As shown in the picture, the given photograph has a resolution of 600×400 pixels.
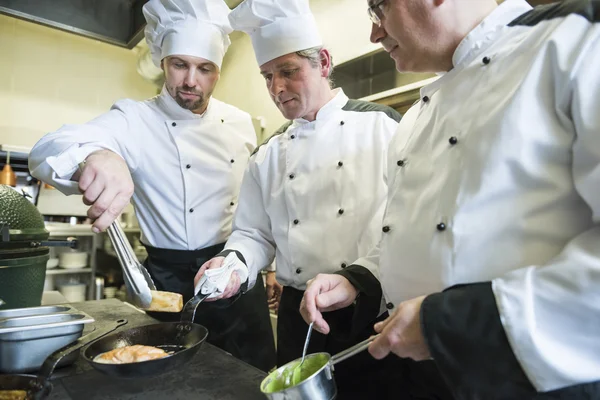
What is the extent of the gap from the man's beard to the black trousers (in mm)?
1029

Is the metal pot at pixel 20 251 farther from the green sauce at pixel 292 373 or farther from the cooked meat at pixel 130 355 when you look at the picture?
the green sauce at pixel 292 373

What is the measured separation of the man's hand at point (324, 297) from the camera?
106cm

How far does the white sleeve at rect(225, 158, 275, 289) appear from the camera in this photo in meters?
1.67

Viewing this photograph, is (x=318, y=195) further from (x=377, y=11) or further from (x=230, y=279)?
(x=377, y=11)

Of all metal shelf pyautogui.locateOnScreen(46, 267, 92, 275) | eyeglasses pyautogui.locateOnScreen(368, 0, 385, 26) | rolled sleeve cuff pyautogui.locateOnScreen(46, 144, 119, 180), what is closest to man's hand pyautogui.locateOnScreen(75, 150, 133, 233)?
rolled sleeve cuff pyautogui.locateOnScreen(46, 144, 119, 180)

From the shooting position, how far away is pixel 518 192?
775mm

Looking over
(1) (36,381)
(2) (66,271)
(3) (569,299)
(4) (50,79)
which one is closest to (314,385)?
(3) (569,299)

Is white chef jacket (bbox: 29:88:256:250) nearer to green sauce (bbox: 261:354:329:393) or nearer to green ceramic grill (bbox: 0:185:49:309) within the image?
green ceramic grill (bbox: 0:185:49:309)

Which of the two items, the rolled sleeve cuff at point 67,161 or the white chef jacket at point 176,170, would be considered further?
the white chef jacket at point 176,170

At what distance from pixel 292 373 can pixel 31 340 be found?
2.20 feet

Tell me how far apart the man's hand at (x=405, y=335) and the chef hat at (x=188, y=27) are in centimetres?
157

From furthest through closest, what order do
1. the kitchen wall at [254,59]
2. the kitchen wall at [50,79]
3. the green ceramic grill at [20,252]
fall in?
1. the kitchen wall at [50,79]
2. the kitchen wall at [254,59]
3. the green ceramic grill at [20,252]

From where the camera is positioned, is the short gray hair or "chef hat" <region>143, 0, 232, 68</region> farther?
"chef hat" <region>143, 0, 232, 68</region>

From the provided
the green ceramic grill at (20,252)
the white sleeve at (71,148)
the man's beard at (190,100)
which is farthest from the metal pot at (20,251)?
the man's beard at (190,100)
